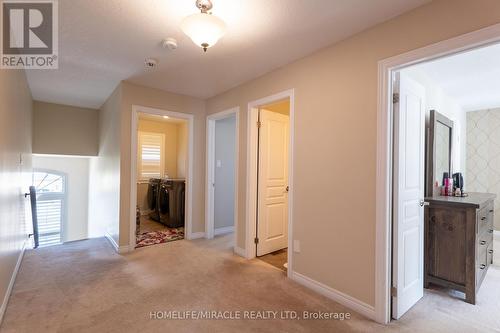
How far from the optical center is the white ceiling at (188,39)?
1.78 metres

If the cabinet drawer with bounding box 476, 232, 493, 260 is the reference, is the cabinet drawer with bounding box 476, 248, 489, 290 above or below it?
below

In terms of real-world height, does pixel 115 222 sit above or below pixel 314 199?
below

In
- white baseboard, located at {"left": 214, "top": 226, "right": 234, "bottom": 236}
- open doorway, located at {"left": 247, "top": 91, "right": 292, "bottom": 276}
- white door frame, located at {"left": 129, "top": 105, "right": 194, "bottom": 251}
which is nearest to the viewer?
open doorway, located at {"left": 247, "top": 91, "right": 292, "bottom": 276}

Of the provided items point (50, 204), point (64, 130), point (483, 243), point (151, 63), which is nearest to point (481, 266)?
point (483, 243)

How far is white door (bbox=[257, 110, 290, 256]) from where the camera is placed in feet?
10.9

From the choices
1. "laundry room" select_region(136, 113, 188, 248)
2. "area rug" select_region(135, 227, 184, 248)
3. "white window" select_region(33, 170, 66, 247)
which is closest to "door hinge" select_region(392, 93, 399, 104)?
"laundry room" select_region(136, 113, 188, 248)

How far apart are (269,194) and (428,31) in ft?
7.94

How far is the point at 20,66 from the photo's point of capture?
274 cm

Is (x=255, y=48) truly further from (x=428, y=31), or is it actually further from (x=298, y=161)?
(x=428, y=31)

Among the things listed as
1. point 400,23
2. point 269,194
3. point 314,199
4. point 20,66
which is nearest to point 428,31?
point 400,23

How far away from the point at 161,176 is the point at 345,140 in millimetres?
5093

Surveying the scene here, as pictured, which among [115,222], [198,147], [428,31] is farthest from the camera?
[198,147]

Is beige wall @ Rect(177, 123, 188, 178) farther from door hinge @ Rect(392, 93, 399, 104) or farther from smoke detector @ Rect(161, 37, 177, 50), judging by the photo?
door hinge @ Rect(392, 93, 399, 104)

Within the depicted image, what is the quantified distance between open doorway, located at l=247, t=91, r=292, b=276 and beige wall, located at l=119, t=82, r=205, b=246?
1.25 metres
